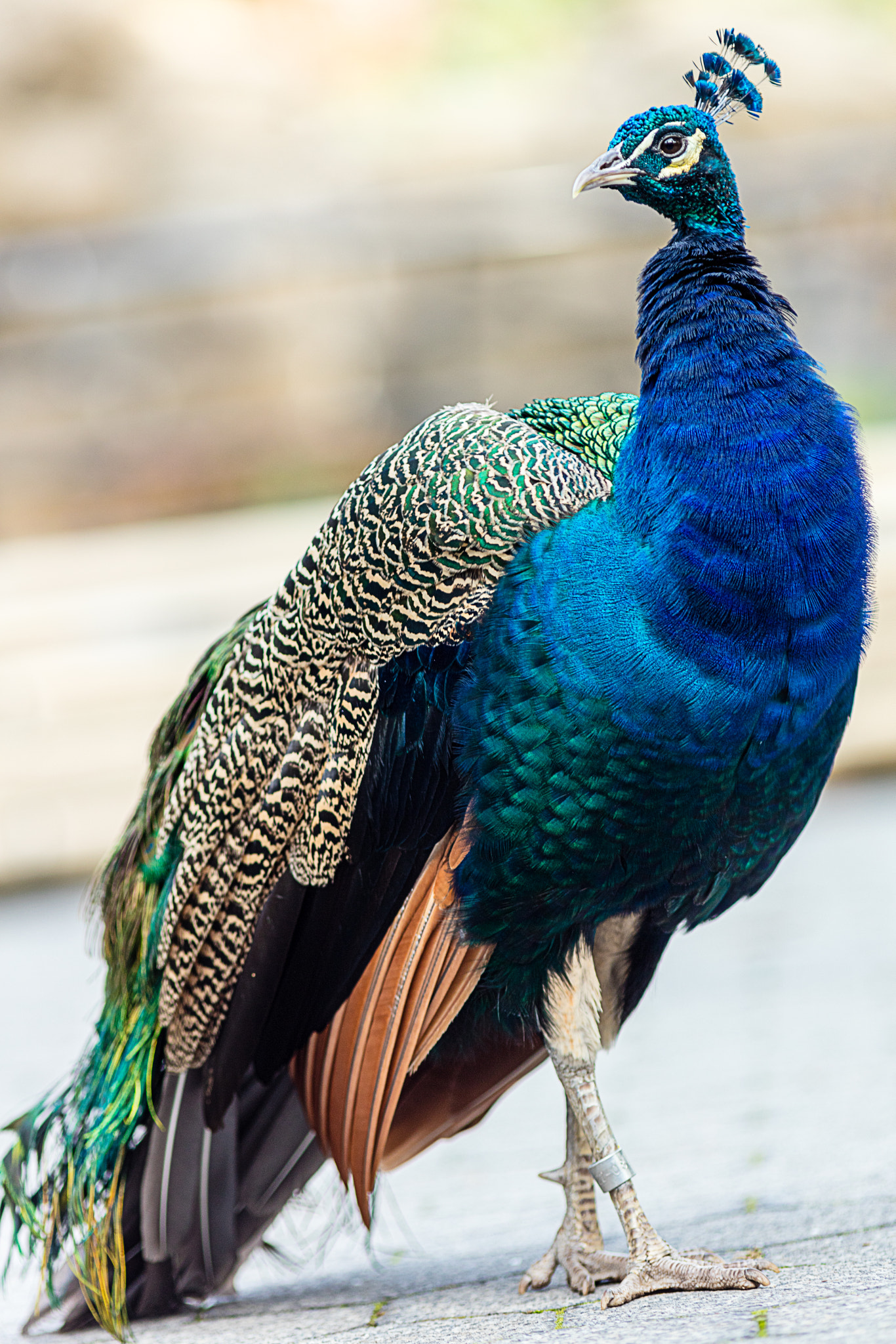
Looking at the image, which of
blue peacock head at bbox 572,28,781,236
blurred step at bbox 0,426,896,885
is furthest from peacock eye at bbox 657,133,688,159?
blurred step at bbox 0,426,896,885

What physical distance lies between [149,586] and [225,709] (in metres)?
6.01

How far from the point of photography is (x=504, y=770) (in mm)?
2402

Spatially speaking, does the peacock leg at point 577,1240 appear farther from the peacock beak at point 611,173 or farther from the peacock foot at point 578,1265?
the peacock beak at point 611,173

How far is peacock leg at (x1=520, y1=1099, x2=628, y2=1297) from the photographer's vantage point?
8.66 feet

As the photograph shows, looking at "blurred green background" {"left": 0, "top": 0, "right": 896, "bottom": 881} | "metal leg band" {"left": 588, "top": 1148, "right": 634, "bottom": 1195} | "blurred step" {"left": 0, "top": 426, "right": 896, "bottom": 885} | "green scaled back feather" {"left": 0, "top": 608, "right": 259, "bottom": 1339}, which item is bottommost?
"metal leg band" {"left": 588, "top": 1148, "right": 634, "bottom": 1195}

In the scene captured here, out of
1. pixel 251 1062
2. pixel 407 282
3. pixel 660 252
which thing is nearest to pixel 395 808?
pixel 251 1062

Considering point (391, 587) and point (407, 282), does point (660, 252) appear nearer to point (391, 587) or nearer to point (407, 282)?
point (391, 587)

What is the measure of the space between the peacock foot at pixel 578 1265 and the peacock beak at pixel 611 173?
1797 millimetres

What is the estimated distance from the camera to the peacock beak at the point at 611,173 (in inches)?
100

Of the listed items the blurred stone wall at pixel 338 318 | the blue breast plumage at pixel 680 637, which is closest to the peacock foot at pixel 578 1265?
the blue breast plumage at pixel 680 637

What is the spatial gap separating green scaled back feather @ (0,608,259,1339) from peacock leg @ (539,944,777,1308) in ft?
2.57

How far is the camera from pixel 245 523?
898 centimetres

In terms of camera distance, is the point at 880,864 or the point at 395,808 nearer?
the point at 395,808

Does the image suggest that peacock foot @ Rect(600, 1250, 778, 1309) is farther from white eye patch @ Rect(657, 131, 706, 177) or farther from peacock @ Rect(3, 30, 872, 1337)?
white eye patch @ Rect(657, 131, 706, 177)
